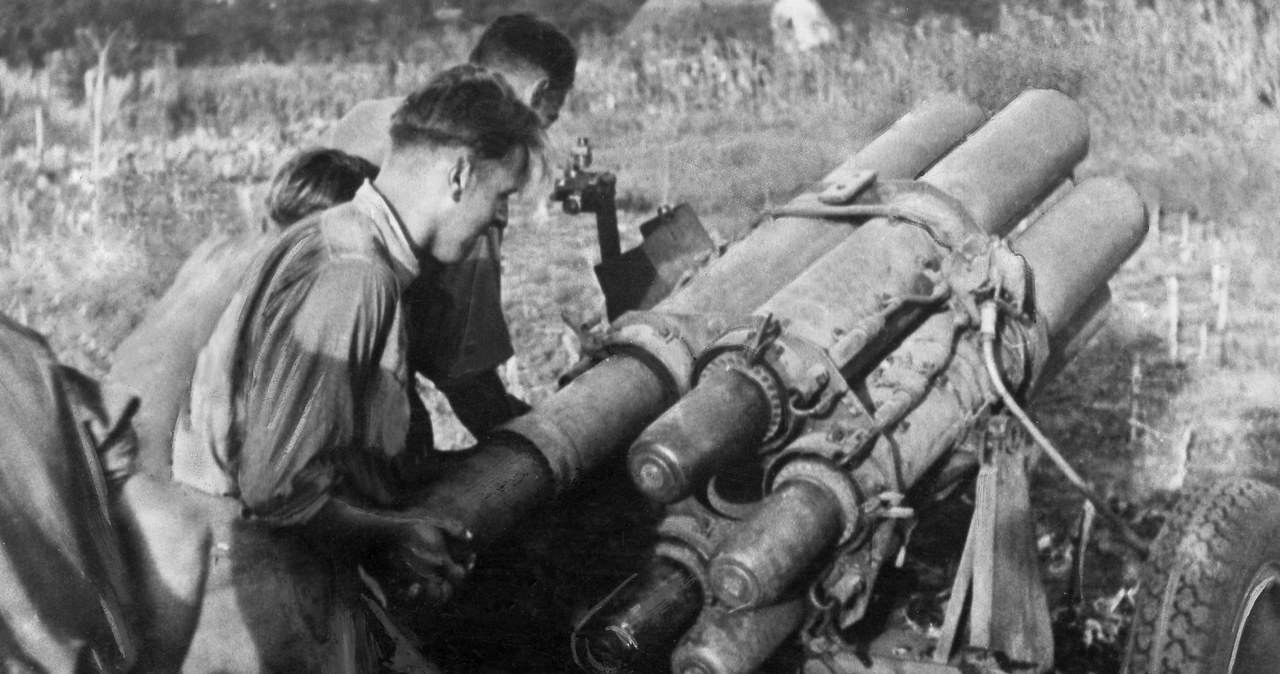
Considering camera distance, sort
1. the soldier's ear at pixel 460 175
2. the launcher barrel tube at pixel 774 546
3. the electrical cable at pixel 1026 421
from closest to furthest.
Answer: the soldier's ear at pixel 460 175 → the launcher barrel tube at pixel 774 546 → the electrical cable at pixel 1026 421

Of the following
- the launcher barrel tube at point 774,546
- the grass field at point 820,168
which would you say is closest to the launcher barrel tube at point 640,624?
the launcher barrel tube at point 774,546

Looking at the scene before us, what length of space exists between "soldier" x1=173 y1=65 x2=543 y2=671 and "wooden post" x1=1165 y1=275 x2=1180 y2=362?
551 cm

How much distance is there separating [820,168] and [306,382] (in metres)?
8.10

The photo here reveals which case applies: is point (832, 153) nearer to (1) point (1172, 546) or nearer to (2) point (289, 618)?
(1) point (1172, 546)

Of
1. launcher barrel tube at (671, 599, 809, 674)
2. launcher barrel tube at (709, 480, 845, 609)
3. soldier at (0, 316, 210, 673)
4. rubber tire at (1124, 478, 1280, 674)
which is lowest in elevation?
rubber tire at (1124, 478, 1280, 674)

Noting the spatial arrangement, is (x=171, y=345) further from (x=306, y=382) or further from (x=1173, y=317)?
(x=1173, y=317)

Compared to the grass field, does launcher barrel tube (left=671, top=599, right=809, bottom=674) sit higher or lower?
higher

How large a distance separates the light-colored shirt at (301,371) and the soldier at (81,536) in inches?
4.9

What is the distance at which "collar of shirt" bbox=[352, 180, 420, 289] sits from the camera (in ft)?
10.3

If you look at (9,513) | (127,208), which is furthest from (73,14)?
(9,513)

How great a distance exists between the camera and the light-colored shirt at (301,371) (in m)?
2.91

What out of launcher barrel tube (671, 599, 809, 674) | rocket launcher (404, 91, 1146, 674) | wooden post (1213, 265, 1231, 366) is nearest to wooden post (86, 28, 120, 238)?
rocket launcher (404, 91, 1146, 674)

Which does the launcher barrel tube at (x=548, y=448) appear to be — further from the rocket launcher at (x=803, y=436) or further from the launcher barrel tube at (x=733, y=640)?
the launcher barrel tube at (x=733, y=640)

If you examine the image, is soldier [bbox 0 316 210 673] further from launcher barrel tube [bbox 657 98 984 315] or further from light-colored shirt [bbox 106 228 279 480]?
launcher barrel tube [bbox 657 98 984 315]
